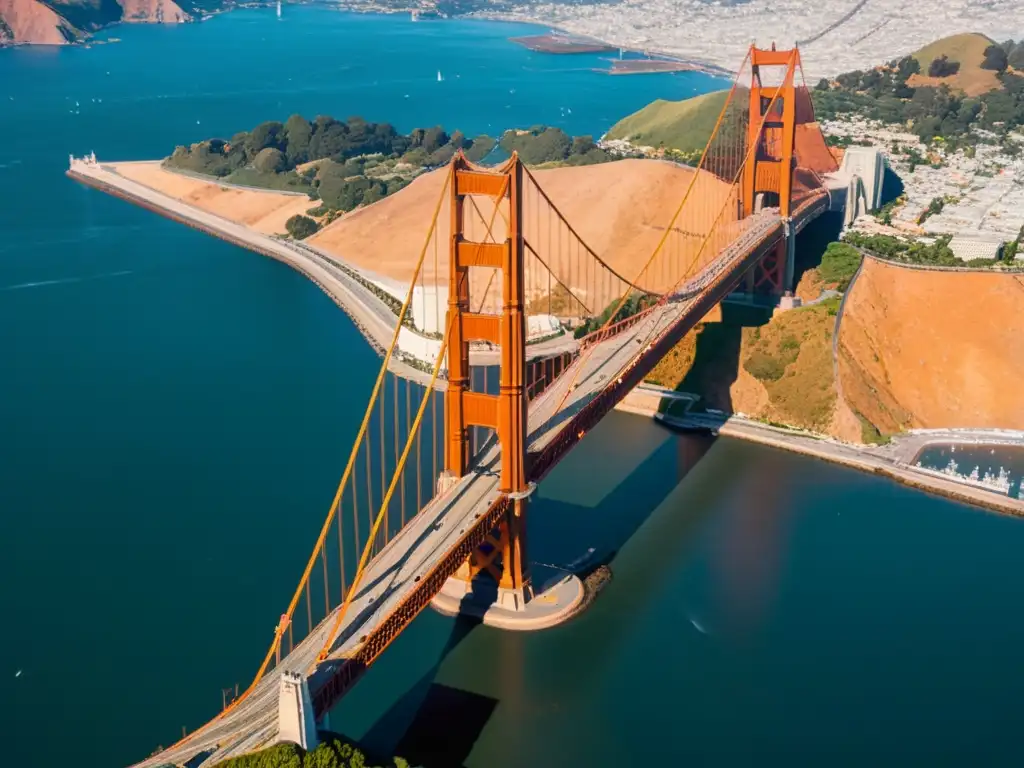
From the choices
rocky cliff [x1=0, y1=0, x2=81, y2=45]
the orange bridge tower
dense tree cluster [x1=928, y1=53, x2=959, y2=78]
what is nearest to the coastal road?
the orange bridge tower

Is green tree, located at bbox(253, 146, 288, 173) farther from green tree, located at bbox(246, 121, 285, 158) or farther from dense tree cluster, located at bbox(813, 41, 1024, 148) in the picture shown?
dense tree cluster, located at bbox(813, 41, 1024, 148)

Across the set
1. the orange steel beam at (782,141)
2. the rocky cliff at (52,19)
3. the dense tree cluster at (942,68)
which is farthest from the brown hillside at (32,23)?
the orange steel beam at (782,141)

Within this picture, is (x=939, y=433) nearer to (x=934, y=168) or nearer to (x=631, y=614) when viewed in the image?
(x=631, y=614)

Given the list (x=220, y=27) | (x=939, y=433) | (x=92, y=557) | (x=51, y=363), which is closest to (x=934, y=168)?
(x=939, y=433)

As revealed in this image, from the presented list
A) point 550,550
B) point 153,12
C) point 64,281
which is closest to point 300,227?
point 64,281

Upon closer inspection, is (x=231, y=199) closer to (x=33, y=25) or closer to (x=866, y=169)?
(x=866, y=169)

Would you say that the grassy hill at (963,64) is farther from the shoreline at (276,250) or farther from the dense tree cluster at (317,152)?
the shoreline at (276,250)
